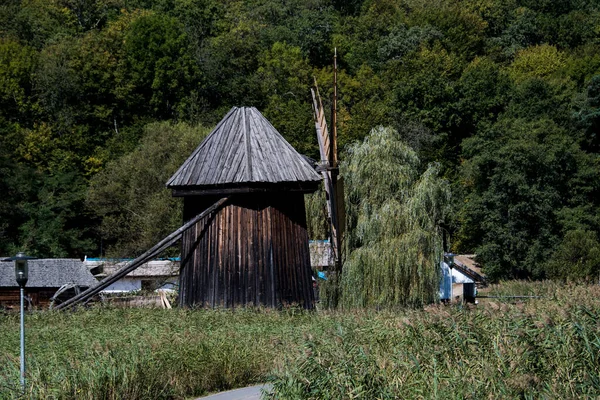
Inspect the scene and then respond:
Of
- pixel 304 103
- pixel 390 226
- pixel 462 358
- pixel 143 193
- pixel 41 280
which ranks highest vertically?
pixel 304 103

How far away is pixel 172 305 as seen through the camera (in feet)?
85.9

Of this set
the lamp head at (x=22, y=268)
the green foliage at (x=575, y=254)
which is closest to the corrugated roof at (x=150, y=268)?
the green foliage at (x=575, y=254)

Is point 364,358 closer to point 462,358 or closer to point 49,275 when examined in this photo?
point 462,358

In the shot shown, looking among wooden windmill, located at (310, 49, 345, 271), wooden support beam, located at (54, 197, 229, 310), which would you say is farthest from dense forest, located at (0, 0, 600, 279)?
wooden support beam, located at (54, 197, 229, 310)

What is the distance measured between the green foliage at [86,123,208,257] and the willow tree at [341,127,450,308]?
52.1 ft

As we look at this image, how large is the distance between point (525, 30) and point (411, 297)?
53.8 meters

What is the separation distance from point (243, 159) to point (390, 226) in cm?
836

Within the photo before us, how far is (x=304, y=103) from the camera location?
201ft

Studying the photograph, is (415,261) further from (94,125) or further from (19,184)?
(94,125)

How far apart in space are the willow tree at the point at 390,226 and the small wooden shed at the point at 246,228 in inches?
234

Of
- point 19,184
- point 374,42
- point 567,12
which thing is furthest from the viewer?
point 567,12

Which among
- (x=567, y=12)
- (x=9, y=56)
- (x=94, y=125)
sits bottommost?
(x=94, y=125)

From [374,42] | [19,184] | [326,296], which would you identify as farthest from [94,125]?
[326,296]

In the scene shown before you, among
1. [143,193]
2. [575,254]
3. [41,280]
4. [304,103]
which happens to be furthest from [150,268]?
[304,103]
